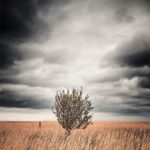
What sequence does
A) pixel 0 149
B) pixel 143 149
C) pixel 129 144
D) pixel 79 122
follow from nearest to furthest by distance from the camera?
pixel 0 149
pixel 143 149
pixel 129 144
pixel 79 122

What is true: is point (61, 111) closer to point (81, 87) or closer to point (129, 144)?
point (81, 87)

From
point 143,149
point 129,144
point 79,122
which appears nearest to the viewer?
point 143,149

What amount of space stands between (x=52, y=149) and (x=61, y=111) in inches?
340

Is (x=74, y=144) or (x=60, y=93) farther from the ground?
(x=60, y=93)

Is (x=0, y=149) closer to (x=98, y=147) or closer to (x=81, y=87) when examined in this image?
(x=98, y=147)

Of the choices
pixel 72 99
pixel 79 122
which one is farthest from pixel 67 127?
pixel 72 99

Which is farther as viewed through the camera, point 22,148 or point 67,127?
point 67,127

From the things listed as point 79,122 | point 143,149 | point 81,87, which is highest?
point 81,87

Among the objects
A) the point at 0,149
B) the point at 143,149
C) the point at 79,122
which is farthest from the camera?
the point at 79,122

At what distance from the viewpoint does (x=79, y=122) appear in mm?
16203

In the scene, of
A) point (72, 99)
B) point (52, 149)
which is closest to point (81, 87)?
point (72, 99)

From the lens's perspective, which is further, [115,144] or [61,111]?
[61,111]

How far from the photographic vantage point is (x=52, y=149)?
7.96 metres

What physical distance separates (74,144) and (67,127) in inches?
325
